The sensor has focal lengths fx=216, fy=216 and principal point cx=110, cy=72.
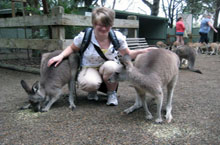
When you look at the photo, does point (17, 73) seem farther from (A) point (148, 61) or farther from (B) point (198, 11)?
(B) point (198, 11)

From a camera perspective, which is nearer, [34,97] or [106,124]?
[106,124]


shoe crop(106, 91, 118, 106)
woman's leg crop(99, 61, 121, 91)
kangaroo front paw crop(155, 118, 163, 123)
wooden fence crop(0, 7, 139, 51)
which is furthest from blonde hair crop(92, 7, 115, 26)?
wooden fence crop(0, 7, 139, 51)

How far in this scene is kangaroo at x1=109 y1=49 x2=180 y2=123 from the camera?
7.55 ft

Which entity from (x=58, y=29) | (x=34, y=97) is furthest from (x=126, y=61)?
(x=58, y=29)

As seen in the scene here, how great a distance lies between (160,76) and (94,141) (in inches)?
39.3

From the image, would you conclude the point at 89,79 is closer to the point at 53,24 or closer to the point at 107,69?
the point at 107,69

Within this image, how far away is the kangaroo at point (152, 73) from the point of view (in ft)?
7.55

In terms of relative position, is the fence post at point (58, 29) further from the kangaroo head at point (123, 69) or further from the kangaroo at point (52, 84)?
the kangaroo head at point (123, 69)

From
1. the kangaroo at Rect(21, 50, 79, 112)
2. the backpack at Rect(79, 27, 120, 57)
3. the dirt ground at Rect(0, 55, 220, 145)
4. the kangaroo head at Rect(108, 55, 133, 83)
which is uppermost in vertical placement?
the backpack at Rect(79, 27, 120, 57)

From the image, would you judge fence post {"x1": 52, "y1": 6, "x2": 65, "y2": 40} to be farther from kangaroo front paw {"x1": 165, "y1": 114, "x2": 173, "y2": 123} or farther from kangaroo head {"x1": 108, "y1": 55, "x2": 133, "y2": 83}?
kangaroo front paw {"x1": 165, "y1": 114, "x2": 173, "y2": 123}

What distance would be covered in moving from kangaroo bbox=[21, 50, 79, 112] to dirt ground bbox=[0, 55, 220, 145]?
0.13m

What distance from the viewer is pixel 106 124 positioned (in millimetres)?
2395

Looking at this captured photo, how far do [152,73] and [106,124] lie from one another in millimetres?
759

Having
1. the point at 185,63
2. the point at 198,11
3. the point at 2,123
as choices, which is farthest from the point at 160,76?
the point at 198,11
